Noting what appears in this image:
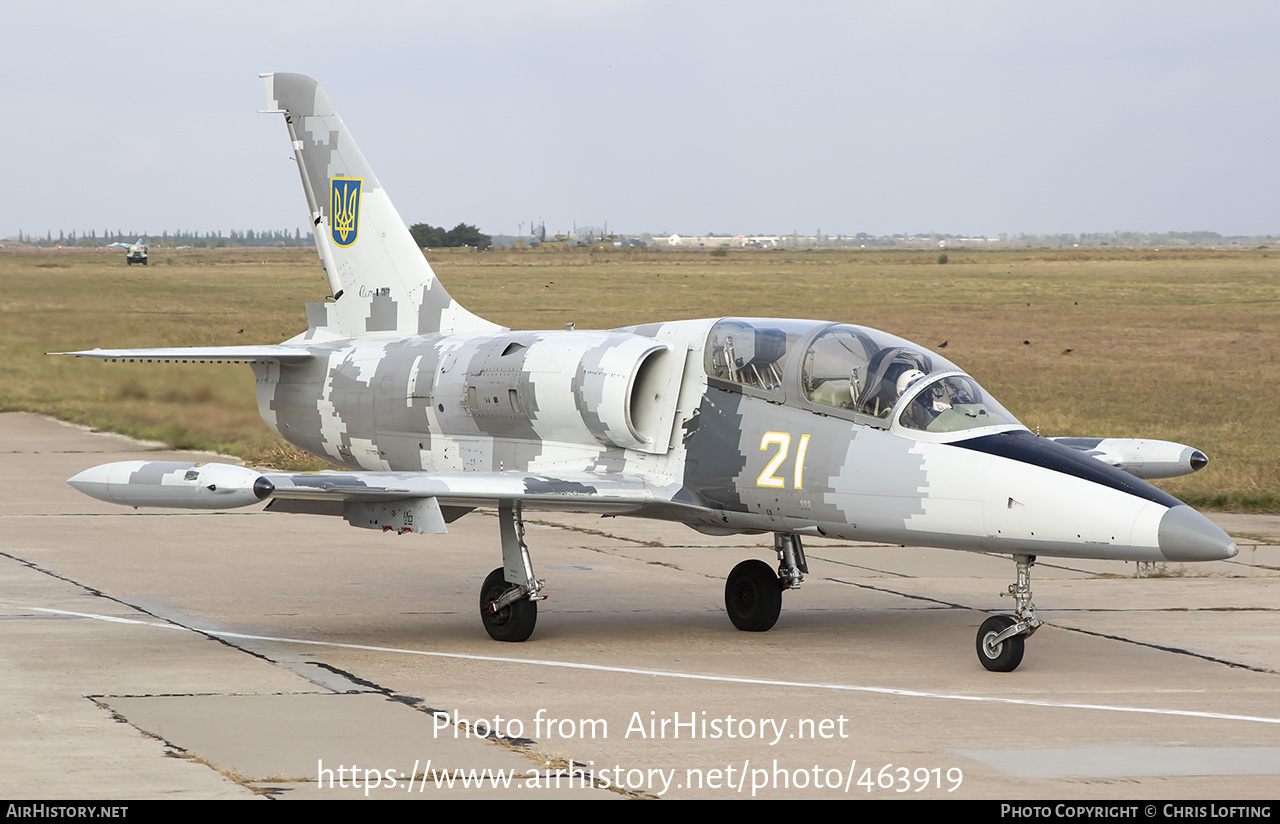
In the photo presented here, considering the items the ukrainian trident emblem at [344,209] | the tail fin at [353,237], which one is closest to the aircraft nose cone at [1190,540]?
the tail fin at [353,237]

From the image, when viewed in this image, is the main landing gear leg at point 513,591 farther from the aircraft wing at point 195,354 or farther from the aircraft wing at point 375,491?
the aircraft wing at point 195,354

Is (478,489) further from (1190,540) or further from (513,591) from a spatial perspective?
(1190,540)

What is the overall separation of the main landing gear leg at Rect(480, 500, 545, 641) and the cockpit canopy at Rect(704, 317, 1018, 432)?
2.03 metres

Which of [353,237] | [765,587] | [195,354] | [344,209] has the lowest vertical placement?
[765,587]

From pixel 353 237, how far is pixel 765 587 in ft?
19.4

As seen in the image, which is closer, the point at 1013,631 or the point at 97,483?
the point at 97,483

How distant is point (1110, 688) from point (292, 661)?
5.97 meters

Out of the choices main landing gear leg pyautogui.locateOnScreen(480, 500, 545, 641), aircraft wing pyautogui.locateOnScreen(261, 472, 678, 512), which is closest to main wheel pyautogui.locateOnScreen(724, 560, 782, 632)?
aircraft wing pyautogui.locateOnScreen(261, 472, 678, 512)

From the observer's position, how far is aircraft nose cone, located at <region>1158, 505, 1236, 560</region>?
9797 mm

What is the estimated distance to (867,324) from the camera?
187 feet

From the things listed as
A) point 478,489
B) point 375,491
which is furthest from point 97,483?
point 478,489

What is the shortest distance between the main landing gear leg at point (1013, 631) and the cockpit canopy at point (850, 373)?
1184 millimetres

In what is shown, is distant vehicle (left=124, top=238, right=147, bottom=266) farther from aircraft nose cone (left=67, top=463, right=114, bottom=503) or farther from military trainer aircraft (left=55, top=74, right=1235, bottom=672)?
aircraft nose cone (left=67, top=463, right=114, bottom=503)

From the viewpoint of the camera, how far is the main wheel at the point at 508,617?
1214 cm
